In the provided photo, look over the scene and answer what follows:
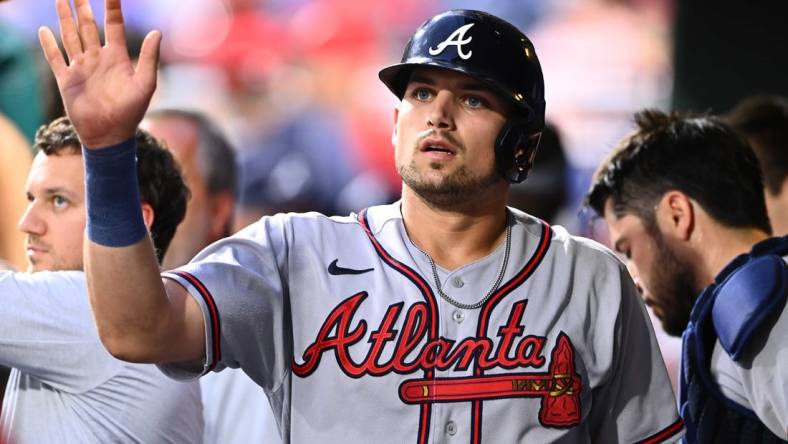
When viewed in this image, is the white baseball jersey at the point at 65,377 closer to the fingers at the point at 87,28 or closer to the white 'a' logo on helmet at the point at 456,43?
the fingers at the point at 87,28

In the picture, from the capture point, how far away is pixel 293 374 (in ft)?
8.05

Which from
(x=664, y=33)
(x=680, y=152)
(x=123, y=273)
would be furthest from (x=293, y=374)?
(x=664, y=33)

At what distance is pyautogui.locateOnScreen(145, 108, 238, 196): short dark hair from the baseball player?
1.61 meters

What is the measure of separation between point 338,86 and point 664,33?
2.01 meters

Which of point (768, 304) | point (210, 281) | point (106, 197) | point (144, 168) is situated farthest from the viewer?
point (144, 168)

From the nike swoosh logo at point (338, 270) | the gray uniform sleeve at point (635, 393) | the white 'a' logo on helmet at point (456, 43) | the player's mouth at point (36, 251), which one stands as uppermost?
the white 'a' logo on helmet at point (456, 43)

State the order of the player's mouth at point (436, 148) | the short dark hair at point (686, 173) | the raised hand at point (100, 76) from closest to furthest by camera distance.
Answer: the raised hand at point (100, 76) → the player's mouth at point (436, 148) → the short dark hair at point (686, 173)

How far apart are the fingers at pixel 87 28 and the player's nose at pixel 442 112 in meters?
0.80

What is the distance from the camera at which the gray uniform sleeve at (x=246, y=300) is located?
89.7 inches

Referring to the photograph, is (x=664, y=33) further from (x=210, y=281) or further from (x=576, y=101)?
(x=210, y=281)

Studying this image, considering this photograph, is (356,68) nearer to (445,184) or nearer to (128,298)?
(445,184)

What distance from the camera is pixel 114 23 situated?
2053 millimetres

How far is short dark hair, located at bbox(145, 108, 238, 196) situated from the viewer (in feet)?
13.8

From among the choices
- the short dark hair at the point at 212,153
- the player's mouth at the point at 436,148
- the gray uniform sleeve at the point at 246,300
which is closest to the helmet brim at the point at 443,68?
the player's mouth at the point at 436,148
